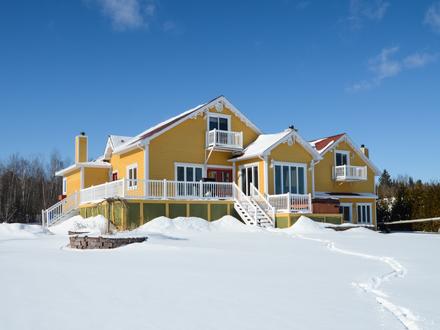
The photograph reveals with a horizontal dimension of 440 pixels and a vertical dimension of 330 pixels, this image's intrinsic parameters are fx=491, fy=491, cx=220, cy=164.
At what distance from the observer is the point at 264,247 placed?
553 inches

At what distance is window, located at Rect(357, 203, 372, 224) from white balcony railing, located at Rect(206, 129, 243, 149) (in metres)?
9.86

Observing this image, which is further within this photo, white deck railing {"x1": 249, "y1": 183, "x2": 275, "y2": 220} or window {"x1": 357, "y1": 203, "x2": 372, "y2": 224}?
window {"x1": 357, "y1": 203, "x2": 372, "y2": 224}

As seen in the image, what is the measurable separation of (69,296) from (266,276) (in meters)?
3.60

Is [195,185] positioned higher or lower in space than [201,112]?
lower

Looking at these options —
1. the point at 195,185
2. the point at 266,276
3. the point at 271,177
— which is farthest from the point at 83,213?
the point at 266,276

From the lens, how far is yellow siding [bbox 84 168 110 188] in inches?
1149

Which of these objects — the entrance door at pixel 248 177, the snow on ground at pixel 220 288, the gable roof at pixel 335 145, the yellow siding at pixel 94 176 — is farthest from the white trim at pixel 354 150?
the snow on ground at pixel 220 288

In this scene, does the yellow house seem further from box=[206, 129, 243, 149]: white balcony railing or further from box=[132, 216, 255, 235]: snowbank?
box=[132, 216, 255, 235]: snowbank

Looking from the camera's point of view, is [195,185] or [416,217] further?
[416,217]

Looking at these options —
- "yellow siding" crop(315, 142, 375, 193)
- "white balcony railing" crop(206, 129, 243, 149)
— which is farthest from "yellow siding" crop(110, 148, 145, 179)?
"yellow siding" crop(315, 142, 375, 193)

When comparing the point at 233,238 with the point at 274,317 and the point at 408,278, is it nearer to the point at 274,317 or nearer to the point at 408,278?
the point at 408,278

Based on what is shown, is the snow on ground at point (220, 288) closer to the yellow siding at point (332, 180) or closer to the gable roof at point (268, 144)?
the gable roof at point (268, 144)

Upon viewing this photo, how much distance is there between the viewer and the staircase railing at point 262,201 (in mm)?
22620

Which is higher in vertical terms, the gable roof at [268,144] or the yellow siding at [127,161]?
the gable roof at [268,144]
